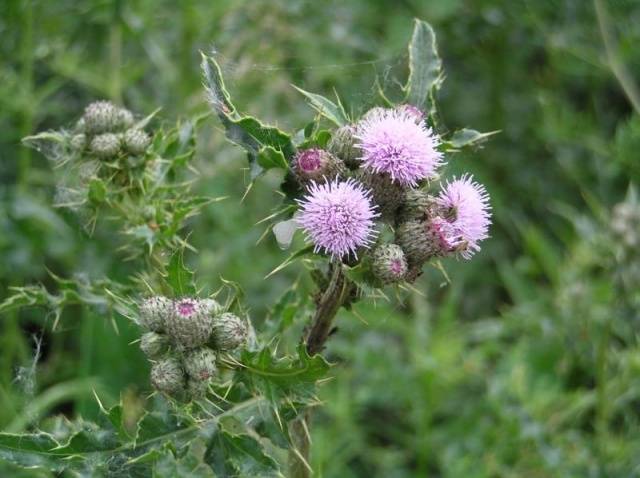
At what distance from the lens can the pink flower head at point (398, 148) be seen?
204 cm

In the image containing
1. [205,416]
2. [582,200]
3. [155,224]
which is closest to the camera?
[205,416]

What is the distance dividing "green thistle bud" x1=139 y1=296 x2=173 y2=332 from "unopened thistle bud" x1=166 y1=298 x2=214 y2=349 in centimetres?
3

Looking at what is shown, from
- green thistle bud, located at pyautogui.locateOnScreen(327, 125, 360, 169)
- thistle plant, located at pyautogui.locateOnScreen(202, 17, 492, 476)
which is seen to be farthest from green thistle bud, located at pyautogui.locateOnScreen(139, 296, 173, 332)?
green thistle bud, located at pyautogui.locateOnScreen(327, 125, 360, 169)

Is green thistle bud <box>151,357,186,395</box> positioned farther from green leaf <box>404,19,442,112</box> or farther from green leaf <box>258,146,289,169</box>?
green leaf <box>404,19,442,112</box>

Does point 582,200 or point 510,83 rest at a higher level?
point 510,83

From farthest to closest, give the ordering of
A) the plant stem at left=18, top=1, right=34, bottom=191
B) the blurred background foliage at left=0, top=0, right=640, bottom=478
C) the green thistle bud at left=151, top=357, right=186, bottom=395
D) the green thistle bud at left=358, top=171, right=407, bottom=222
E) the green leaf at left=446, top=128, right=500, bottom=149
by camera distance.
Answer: the plant stem at left=18, top=1, right=34, bottom=191 → the blurred background foliage at left=0, top=0, right=640, bottom=478 → the green leaf at left=446, top=128, right=500, bottom=149 → the green thistle bud at left=358, top=171, right=407, bottom=222 → the green thistle bud at left=151, top=357, right=186, bottom=395

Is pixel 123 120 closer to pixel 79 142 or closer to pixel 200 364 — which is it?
pixel 79 142

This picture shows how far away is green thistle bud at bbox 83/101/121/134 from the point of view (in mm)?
2539

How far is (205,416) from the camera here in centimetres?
218

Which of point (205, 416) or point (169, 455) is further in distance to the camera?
point (205, 416)

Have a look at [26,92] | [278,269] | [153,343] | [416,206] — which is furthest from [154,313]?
[26,92]

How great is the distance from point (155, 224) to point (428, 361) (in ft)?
5.13

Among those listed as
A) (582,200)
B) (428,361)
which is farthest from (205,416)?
(582,200)

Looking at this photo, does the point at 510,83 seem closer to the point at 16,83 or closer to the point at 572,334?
the point at 572,334
